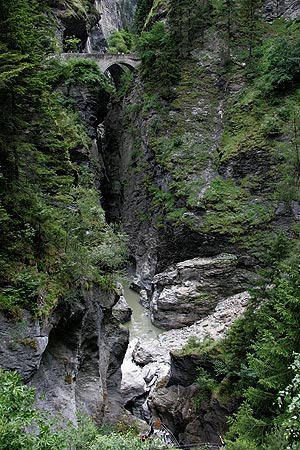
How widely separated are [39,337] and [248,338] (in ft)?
26.0

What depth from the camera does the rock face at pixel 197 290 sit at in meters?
23.7

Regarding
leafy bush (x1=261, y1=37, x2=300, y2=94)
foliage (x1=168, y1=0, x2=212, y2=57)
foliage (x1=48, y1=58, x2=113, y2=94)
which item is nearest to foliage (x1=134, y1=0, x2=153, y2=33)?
foliage (x1=168, y1=0, x2=212, y2=57)

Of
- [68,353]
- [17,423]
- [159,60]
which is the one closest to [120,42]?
[159,60]

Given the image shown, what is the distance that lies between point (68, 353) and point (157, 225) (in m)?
18.4

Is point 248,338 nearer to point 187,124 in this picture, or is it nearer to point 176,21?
point 187,124

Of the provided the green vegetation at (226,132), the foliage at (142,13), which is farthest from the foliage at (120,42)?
the green vegetation at (226,132)

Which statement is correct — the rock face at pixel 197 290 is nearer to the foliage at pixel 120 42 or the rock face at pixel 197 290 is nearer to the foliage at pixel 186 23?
the foliage at pixel 186 23

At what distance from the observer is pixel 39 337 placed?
27.7 ft

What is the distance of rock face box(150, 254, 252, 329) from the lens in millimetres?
23656

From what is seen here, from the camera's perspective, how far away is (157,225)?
28.7 m

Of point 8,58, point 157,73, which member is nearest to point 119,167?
point 157,73

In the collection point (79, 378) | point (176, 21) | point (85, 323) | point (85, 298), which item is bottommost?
point (79, 378)

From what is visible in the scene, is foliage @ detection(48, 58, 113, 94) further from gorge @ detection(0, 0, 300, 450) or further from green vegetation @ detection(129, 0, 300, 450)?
green vegetation @ detection(129, 0, 300, 450)

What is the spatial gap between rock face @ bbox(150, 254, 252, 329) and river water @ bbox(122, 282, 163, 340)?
514 millimetres
